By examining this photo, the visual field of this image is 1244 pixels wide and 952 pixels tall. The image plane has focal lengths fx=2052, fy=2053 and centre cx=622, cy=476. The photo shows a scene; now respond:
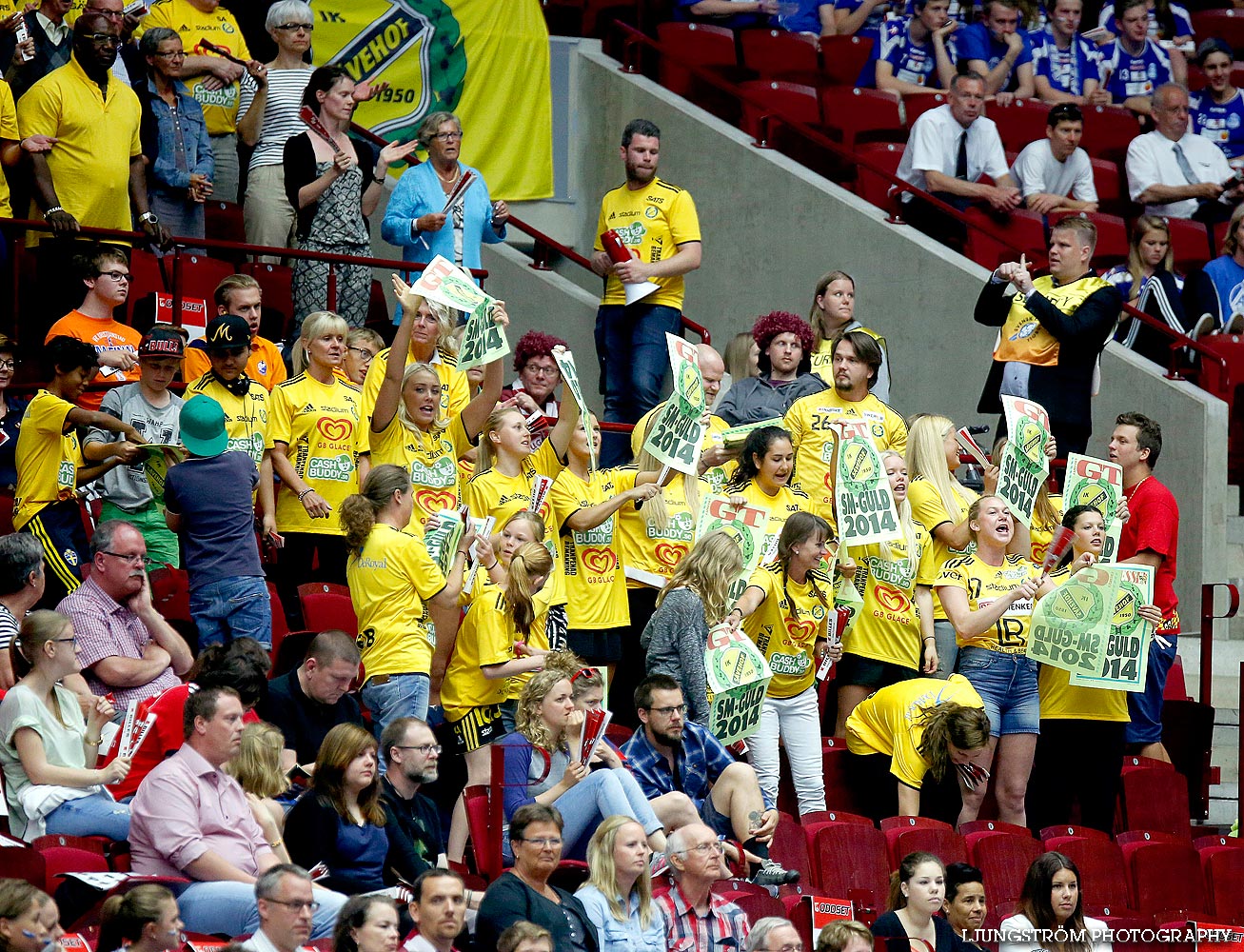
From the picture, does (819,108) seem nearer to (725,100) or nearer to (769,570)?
(725,100)

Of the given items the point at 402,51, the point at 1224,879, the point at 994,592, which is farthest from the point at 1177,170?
the point at 1224,879

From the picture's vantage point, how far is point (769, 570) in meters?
9.12

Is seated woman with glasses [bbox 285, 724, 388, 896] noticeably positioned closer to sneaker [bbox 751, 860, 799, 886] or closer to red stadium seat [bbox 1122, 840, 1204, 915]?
sneaker [bbox 751, 860, 799, 886]

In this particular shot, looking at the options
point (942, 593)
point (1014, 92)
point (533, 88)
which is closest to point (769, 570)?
point (942, 593)

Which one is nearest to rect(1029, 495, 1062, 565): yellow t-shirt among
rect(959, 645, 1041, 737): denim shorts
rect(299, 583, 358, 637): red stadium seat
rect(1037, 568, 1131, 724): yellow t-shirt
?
rect(1037, 568, 1131, 724): yellow t-shirt

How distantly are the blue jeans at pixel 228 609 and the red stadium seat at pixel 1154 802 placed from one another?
4.20 metres

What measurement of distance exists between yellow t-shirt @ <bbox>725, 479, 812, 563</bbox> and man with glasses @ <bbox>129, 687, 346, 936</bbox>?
3.31m

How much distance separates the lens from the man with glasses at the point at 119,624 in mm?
7215

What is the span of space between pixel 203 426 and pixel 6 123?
2.91 meters

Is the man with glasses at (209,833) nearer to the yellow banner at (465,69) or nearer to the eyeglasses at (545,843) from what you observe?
the eyeglasses at (545,843)

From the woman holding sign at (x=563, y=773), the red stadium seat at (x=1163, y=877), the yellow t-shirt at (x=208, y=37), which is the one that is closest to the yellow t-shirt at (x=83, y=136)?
the yellow t-shirt at (x=208, y=37)

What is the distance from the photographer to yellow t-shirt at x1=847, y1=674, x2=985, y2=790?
8.78 meters

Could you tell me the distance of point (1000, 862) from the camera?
8.52 meters

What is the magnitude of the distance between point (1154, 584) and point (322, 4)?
651 centimetres
